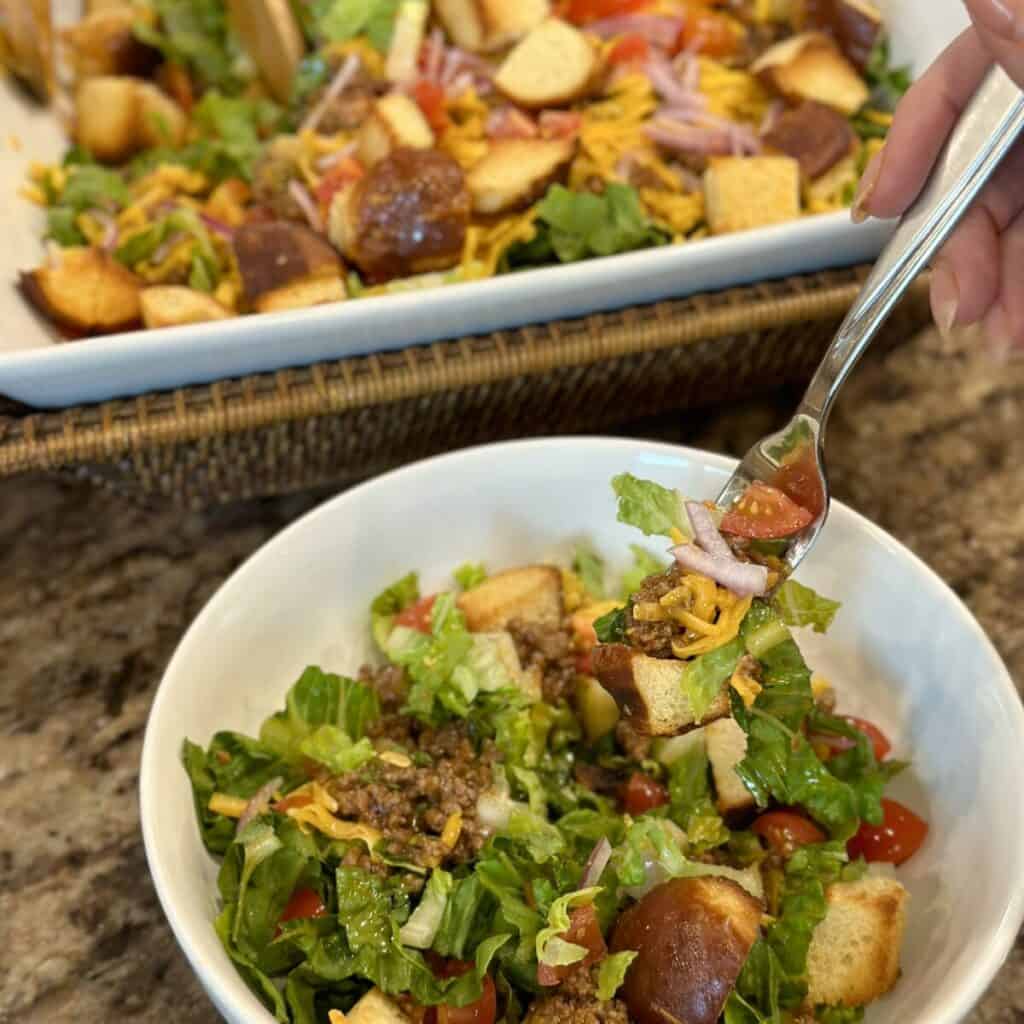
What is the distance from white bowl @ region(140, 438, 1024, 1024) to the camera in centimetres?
107

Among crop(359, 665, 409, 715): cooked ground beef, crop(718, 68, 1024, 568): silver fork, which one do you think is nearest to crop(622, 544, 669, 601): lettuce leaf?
crop(718, 68, 1024, 568): silver fork

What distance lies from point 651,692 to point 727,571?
0.43ft

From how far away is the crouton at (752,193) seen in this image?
170 cm

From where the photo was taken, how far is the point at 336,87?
199cm

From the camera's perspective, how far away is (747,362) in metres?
1.65

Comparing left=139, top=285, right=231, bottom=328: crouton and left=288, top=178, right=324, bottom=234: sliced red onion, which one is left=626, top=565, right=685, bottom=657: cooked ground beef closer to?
left=139, top=285, right=231, bottom=328: crouton

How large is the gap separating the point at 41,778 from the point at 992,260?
124cm

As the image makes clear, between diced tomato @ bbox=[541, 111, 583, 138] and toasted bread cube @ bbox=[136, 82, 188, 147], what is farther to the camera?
toasted bread cube @ bbox=[136, 82, 188, 147]

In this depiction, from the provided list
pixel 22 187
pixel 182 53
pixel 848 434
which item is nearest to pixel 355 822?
pixel 848 434

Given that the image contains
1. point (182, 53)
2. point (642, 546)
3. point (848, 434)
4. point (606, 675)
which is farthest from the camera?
point (182, 53)

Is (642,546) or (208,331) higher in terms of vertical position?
(208,331)

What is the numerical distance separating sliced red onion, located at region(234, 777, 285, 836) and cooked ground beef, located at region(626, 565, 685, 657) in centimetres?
39

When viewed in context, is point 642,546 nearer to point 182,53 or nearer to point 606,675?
point 606,675

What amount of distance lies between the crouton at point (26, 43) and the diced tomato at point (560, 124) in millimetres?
857
